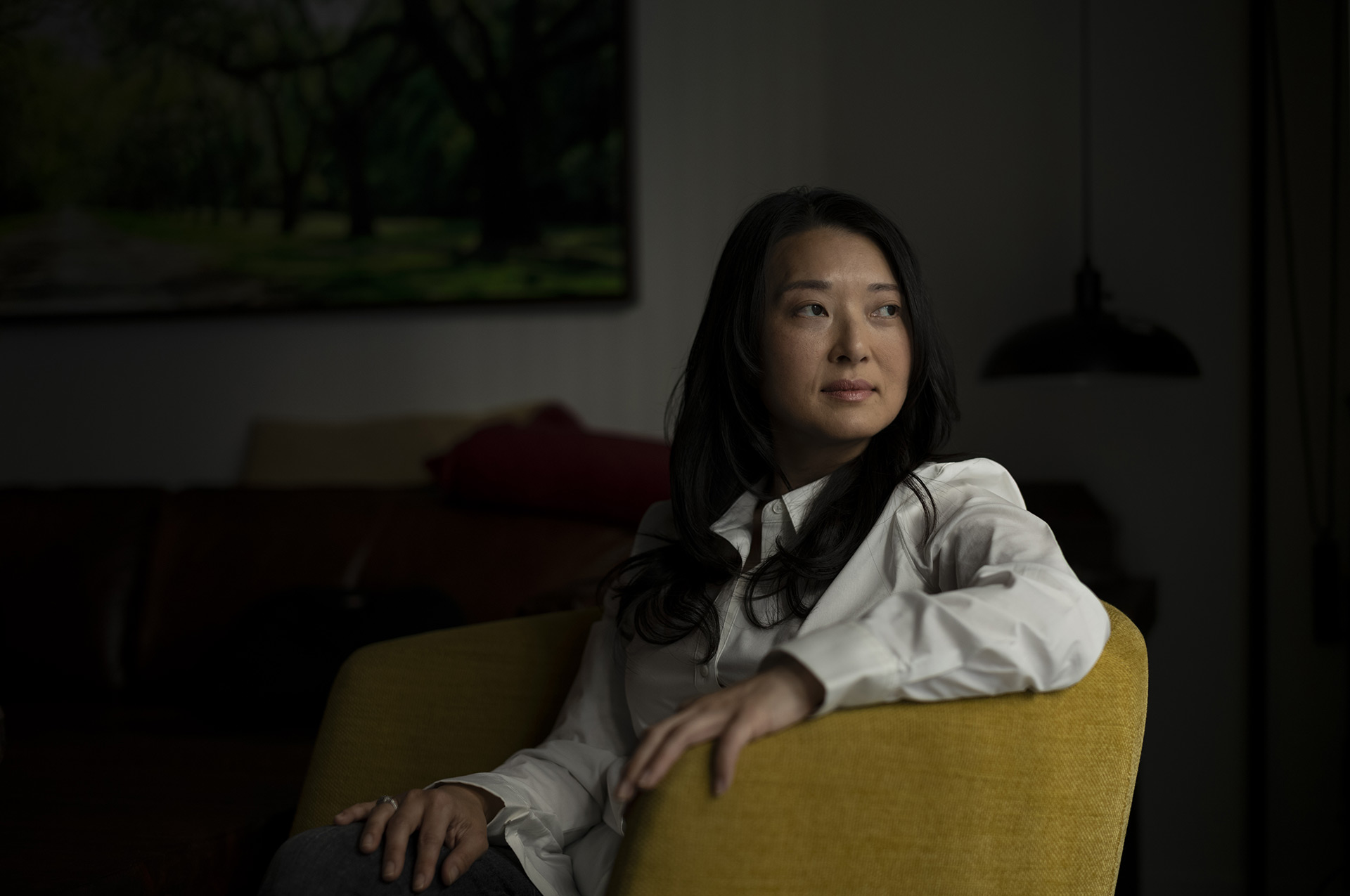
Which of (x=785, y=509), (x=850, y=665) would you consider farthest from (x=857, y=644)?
(x=785, y=509)

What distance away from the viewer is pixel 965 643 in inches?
30.6

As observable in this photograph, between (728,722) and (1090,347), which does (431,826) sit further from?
(1090,347)

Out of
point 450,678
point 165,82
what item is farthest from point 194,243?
point 450,678

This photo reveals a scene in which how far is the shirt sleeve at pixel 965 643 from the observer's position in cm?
77

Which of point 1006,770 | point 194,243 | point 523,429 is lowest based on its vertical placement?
point 1006,770

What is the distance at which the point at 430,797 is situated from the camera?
1016 mm

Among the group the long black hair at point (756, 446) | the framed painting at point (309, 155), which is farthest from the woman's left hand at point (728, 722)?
the framed painting at point (309, 155)

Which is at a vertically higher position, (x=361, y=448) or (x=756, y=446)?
(x=756, y=446)

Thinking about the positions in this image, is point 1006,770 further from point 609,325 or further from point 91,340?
point 91,340

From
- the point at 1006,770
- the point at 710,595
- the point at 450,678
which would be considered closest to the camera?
the point at 1006,770

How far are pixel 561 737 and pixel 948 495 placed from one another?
50 cm

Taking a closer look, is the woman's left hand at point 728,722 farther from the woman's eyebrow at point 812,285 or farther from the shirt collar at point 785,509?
the woman's eyebrow at point 812,285

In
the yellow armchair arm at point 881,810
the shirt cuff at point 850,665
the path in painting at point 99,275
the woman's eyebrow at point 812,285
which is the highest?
the path in painting at point 99,275

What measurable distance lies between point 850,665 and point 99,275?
2.80 metres
